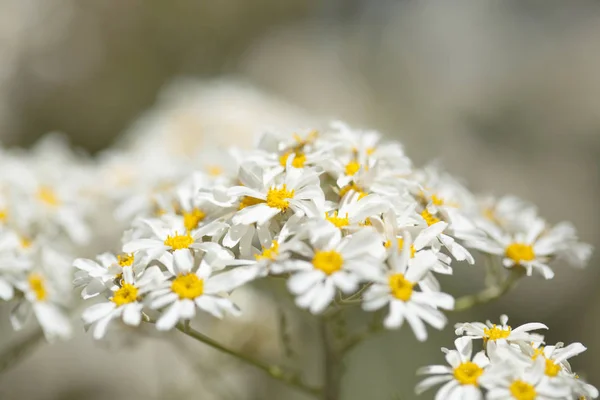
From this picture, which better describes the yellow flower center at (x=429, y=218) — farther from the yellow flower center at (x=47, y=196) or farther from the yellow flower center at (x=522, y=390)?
the yellow flower center at (x=47, y=196)

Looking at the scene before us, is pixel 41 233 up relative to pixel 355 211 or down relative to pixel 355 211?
down

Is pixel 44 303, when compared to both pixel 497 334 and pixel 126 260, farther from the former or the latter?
pixel 497 334

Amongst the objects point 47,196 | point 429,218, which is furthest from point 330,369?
point 47,196

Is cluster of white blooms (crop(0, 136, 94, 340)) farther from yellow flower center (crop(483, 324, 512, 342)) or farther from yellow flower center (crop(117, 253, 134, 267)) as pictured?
yellow flower center (crop(483, 324, 512, 342))

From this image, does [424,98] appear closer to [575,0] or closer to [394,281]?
[575,0]

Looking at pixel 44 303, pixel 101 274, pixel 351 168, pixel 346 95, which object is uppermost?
pixel 351 168

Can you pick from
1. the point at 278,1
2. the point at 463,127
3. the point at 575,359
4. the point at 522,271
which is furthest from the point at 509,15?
the point at 522,271

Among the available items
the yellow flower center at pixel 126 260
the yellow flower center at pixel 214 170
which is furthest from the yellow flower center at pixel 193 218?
the yellow flower center at pixel 214 170
